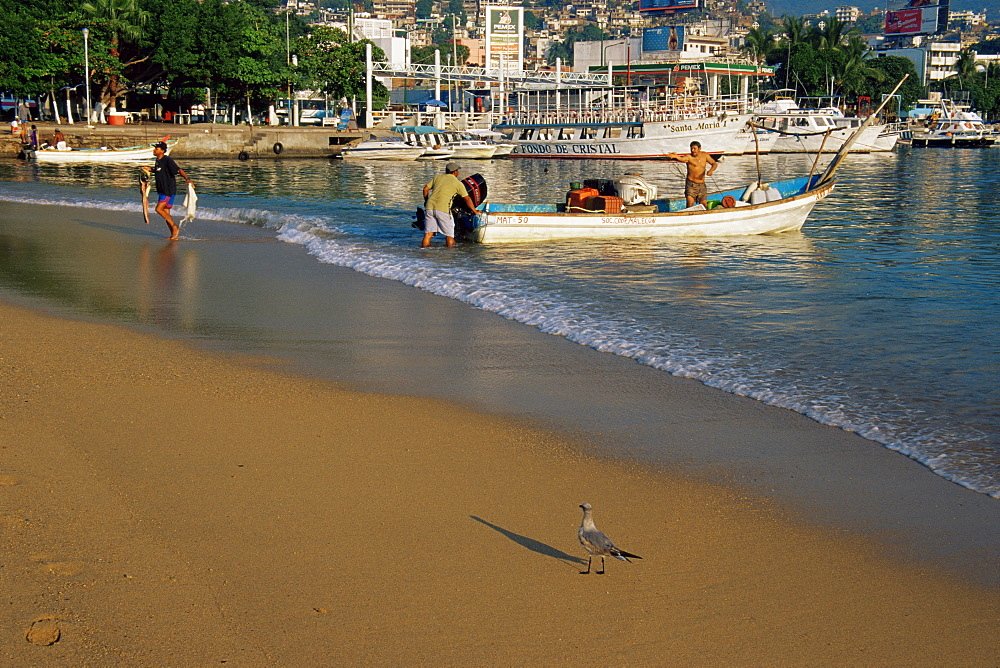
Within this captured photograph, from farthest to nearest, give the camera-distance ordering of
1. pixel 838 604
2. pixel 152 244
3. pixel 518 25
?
1. pixel 518 25
2. pixel 152 244
3. pixel 838 604

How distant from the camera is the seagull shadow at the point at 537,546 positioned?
510cm

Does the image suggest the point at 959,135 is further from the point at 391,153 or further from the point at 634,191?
the point at 634,191

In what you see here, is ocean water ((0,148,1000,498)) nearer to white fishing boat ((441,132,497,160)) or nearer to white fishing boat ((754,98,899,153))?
white fishing boat ((441,132,497,160))

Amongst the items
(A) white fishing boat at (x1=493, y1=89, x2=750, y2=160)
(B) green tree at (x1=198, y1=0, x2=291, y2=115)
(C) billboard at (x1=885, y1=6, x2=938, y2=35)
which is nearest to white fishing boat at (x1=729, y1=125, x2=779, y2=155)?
(A) white fishing boat at (x1=493, y1=89, x2=750, y2=160)

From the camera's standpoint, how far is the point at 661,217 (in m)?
18.4

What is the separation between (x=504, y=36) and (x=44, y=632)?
3458 inches

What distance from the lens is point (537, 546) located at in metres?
5.25

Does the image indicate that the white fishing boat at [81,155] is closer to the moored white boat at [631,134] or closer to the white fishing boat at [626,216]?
the moored white boat at [631,134]

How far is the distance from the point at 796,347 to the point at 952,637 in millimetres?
5743

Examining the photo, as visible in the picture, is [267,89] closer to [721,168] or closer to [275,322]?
[721,168]

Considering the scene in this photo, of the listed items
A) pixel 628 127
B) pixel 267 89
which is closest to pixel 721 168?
pixel 628 127

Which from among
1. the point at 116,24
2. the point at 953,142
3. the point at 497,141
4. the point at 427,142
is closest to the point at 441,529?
the point at 427,142

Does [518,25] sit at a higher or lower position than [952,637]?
higher

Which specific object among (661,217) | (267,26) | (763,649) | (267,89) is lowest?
(763,649)
